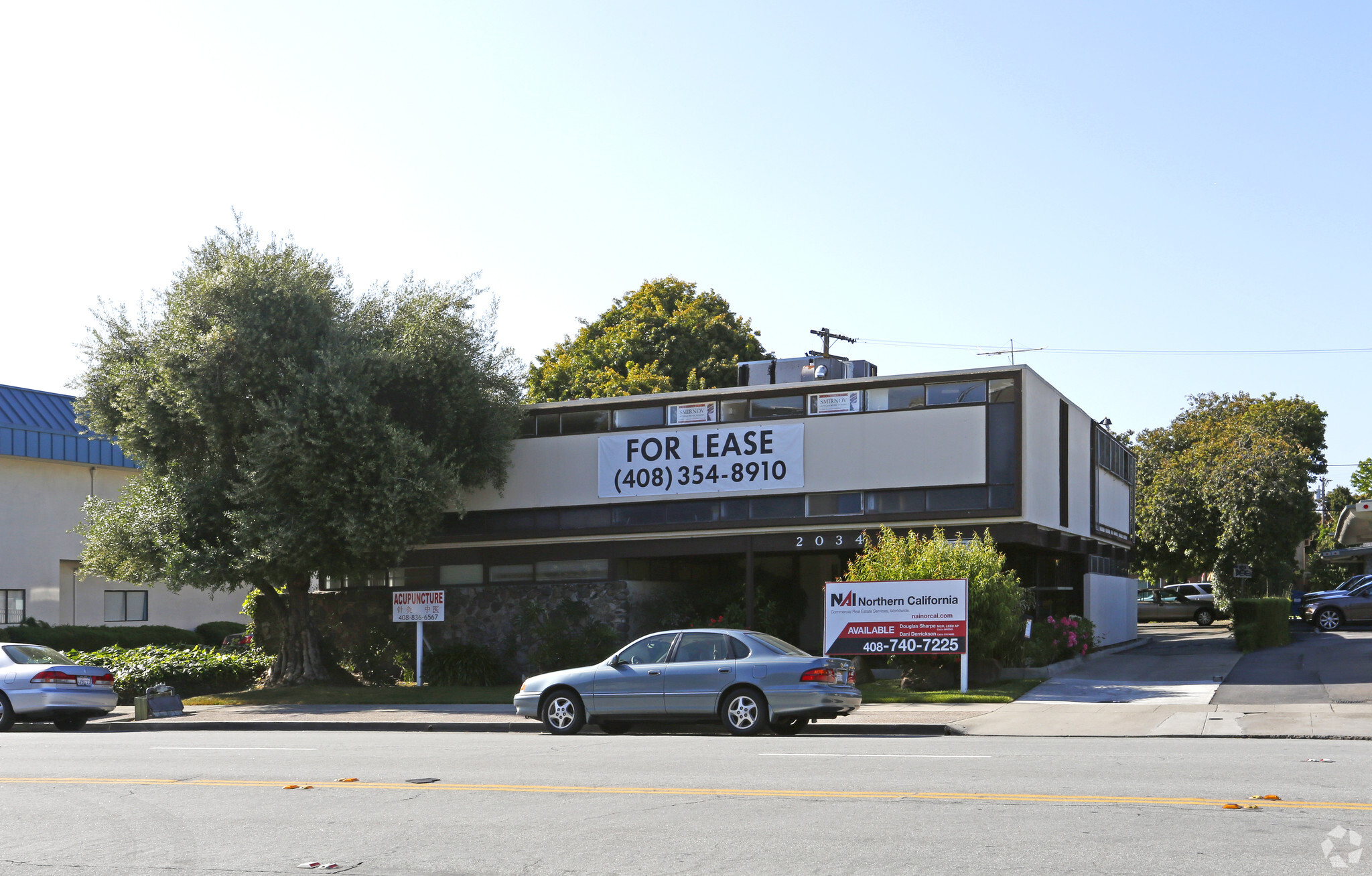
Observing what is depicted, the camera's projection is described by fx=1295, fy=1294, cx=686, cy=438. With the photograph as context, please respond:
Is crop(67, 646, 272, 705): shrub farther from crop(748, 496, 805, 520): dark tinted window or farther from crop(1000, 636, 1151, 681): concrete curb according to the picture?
crop(1000, 636, 1151, 681): concrete curb

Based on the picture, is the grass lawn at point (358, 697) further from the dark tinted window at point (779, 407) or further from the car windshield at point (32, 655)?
the dark tinted window at point (779, 407)

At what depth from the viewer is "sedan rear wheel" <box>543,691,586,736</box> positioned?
17.5 m

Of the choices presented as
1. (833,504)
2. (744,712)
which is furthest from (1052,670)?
(744,712)

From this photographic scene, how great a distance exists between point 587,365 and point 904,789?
126 ft

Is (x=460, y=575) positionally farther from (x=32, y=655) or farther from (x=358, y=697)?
(x=32, y=655)

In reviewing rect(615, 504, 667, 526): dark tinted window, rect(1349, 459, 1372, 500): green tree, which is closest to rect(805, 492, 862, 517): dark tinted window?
rect(615, 504, 667, 526): dark tinted window

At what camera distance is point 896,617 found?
2225 centimetres

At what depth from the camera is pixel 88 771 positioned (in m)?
13.2

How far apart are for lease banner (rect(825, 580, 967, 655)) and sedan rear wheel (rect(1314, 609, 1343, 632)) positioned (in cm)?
2126

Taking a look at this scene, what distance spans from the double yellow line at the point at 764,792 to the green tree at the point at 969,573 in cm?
1239

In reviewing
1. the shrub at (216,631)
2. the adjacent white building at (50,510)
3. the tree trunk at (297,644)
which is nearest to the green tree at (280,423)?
the tree trunk at (297,644)

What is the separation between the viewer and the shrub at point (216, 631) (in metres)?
42.4

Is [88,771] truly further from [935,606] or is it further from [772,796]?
[935,606]

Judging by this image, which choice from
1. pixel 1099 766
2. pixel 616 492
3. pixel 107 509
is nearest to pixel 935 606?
pixel 616 492
